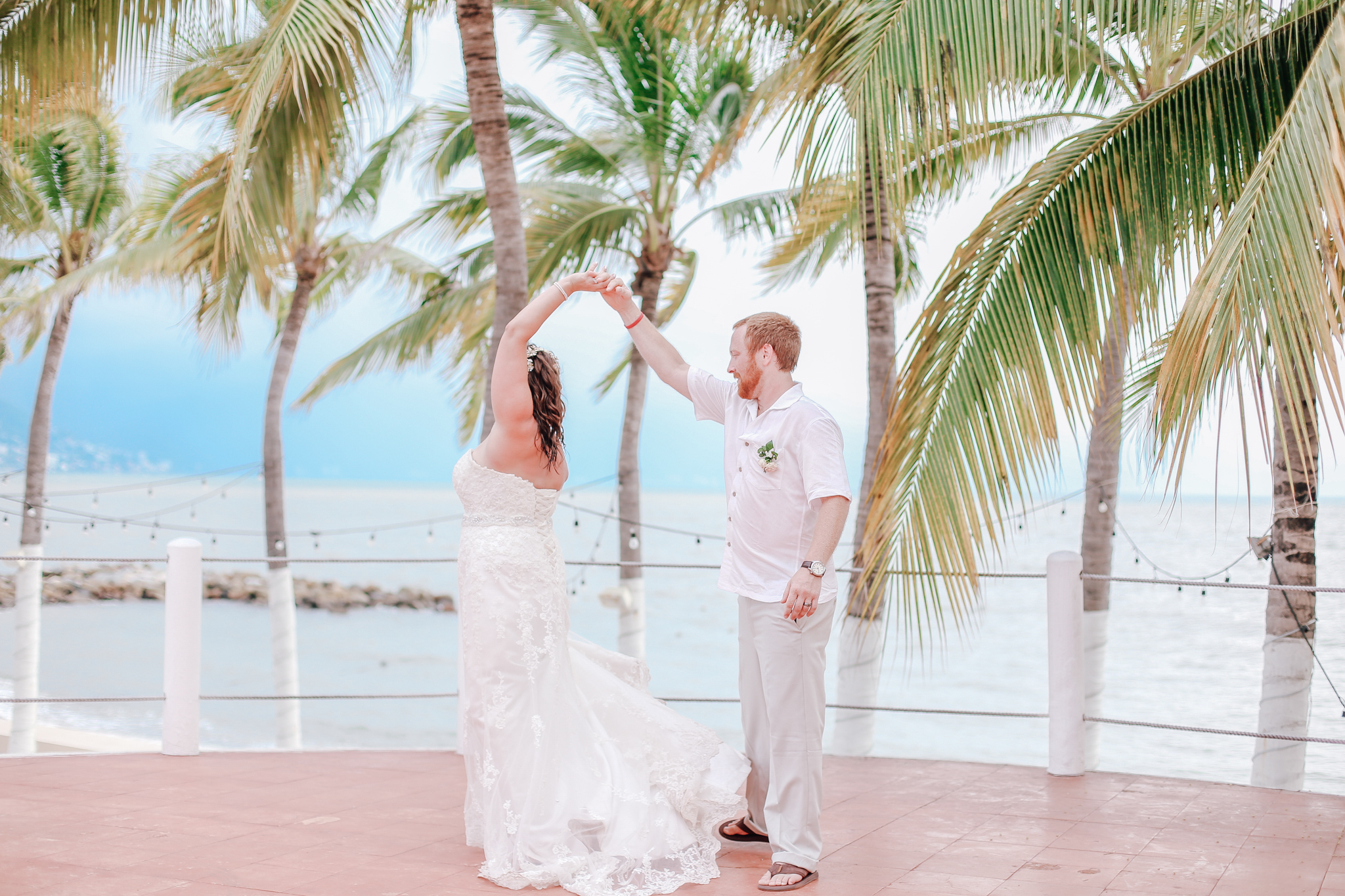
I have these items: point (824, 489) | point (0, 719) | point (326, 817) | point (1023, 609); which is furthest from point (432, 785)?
point (1023, 609)

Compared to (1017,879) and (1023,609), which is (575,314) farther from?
(1017,879)

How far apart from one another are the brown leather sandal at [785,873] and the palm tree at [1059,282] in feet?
3.67

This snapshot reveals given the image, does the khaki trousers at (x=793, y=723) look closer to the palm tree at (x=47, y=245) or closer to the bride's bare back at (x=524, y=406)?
the bride's bare back at (x=524, y=406)

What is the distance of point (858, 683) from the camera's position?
804 centimetres

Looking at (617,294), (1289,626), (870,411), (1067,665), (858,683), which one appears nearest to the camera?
(617,294)

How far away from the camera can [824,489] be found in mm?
3451

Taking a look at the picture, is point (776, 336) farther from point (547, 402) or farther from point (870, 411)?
point (870, 411)

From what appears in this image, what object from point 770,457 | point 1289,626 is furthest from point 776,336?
point 1289,626

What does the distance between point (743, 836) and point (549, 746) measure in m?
0.83

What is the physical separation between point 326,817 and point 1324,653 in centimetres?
3433

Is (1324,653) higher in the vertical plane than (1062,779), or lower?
lower

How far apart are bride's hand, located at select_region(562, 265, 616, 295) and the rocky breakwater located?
37.1 metres

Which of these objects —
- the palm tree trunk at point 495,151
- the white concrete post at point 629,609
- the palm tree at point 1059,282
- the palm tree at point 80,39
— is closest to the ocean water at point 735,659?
the white concrete post at point 629,609

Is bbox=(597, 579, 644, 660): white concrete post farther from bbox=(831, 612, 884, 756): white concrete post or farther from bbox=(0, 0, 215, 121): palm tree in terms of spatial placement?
bbox=(0, 0, 215, 121): palm tree
